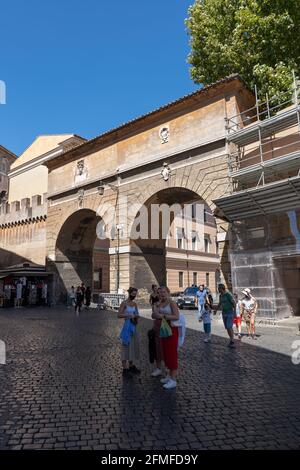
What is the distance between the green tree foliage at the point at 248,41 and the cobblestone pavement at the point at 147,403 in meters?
14.1

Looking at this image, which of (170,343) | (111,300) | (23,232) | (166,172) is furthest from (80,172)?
(170,343)

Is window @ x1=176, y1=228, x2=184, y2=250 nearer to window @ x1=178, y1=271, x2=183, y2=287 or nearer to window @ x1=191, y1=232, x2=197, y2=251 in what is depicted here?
window @ x1=191, y1=232, x2=197, y2=251

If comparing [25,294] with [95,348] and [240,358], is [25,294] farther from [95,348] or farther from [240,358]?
[240,358]

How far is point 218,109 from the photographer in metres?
17.2

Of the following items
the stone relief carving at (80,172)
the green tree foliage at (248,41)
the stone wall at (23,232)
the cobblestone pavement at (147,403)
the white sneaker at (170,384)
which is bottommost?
the cobblestone pavement at (147,403)

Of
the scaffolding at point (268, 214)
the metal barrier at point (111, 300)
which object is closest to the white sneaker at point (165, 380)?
the scaffolding at point (268, 214)

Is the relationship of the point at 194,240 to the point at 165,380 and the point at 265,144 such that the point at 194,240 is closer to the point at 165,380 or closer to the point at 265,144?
the point at 265,144

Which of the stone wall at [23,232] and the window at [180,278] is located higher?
the stone wall at [23,232]

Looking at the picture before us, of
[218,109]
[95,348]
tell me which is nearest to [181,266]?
[218,109]

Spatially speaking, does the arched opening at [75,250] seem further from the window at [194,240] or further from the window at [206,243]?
the window at [206,243]

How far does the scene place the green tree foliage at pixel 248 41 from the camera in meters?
17.0

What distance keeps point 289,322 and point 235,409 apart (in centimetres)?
950

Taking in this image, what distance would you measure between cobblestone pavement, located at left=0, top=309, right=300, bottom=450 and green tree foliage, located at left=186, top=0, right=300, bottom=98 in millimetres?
14124

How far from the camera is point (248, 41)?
1830 cm
